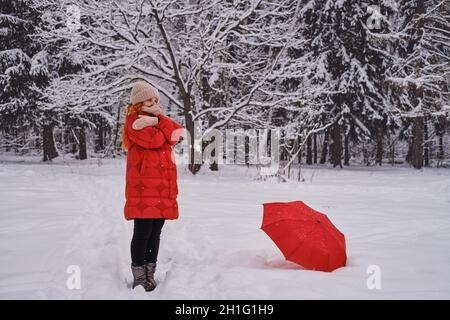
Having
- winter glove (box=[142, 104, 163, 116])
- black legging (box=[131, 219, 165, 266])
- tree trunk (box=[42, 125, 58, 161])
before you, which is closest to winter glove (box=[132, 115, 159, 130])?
winter glove (box=[142, 104, 163, 116])

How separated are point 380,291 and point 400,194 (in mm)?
6258

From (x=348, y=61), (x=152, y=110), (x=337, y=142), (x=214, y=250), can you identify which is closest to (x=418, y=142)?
(x=337, y=142)

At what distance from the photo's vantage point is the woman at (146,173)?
3.00 meters

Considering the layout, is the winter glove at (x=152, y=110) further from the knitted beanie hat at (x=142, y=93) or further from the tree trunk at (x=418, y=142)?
the tree trunk at (x=418, y=142)

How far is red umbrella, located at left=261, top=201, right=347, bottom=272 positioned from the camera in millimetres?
3256

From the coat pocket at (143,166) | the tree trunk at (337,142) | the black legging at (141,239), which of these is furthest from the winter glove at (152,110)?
the tree trunk at (337,142)

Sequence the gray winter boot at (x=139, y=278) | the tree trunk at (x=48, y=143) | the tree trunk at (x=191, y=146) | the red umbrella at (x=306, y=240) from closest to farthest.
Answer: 1. the gray winter boot at (x=139, y=278)
2. the red umbrella at (x=306, y=240)
3. the tree trunk at (x=191, y=146)
4. the tree trunk at (x=48, y=143)

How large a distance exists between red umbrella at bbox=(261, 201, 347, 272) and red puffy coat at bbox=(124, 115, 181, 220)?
0.98m

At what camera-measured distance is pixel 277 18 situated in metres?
13.2

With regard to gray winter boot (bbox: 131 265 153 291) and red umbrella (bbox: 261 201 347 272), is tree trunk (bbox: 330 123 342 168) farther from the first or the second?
gray winter boot (bbox: 131 265 153 291)

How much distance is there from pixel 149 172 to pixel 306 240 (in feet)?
4.85
